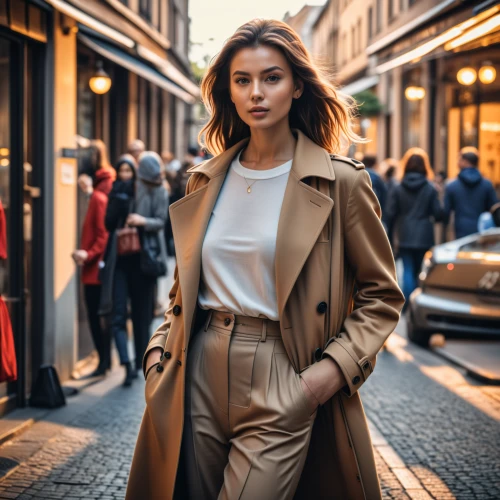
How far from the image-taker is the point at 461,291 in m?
8.88

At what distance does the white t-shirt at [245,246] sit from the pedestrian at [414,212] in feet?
26.4

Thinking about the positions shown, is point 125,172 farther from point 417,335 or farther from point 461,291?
point 417,335

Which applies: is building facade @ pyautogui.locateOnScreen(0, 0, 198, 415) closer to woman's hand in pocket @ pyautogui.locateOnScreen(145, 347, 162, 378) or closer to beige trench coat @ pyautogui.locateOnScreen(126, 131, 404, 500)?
woman's hand in pocket @ pyautogui.locateOnScreen(145, 347, 162, 378)

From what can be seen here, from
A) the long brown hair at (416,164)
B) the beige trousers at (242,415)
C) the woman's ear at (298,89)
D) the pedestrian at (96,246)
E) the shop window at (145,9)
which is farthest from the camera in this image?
the shop window at (145,9)

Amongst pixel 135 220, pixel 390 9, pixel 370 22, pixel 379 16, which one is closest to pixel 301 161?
pixel 135 220

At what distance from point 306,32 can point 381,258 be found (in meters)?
73.3

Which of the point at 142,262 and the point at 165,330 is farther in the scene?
the point at 142,262

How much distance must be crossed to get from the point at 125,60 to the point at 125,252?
4181 mm

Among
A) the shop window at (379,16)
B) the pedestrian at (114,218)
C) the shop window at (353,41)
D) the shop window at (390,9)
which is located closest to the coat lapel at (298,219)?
the pedestrian at (114,218)

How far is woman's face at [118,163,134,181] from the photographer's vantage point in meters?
8.20

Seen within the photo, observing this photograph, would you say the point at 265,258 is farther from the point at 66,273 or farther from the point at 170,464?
the point at 66,273

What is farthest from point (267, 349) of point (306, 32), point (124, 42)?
point (306, 32)

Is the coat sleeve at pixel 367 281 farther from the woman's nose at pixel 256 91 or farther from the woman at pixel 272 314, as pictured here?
the woman's nose at pixel 256 91

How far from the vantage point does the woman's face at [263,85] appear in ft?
9.74
